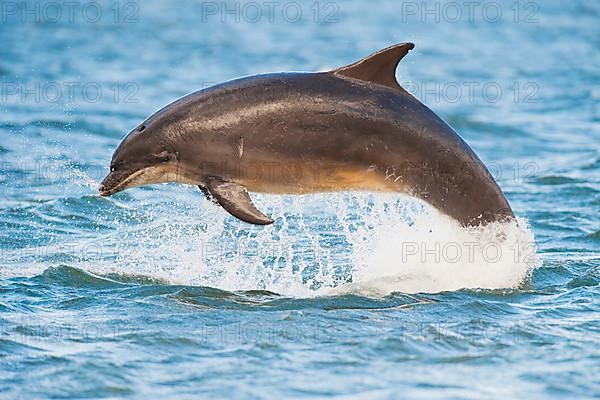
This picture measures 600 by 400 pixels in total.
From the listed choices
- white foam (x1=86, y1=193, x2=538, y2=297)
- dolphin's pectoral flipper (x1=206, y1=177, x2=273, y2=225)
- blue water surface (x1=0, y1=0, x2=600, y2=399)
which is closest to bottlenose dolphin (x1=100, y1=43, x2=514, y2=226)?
dolphin's pectoral flipper (x1=206, y1=177, x2=273, y2=225)

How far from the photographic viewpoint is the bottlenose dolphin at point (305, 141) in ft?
35.2

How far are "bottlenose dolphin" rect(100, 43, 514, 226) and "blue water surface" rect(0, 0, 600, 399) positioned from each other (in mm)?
1096

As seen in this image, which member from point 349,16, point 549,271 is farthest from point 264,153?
point 349,16

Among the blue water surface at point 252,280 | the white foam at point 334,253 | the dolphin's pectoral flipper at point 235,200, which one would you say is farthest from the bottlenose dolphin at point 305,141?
the blue water surface at point 252,280

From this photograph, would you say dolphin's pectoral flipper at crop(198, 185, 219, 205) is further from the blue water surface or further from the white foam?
the white foam

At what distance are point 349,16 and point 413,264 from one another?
34.8m

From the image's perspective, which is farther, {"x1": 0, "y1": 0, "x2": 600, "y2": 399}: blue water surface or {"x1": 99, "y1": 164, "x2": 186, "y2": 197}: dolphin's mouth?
{"x1": 99, "y1": 164, "x2": 186, "y2": 197}: dolphin's mouth

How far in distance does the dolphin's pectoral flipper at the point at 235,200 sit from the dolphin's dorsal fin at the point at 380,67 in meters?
1.40

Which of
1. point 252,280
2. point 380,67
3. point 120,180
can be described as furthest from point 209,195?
point 380,67

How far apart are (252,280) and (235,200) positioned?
1603 mm

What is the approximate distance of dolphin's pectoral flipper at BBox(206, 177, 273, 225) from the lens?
34.4ft

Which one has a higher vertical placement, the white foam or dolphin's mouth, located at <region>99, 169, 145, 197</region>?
dolphin's mouth, located at <region>99, 169, 145, 197</region>

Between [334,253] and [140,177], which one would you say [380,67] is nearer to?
[140,177]

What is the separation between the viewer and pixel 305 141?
35.1 ft
